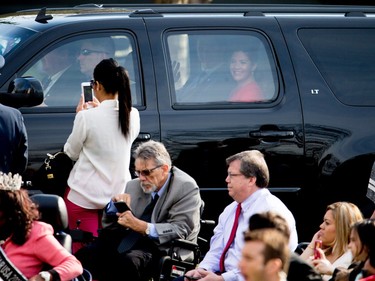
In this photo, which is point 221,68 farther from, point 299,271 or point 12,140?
point 299,271

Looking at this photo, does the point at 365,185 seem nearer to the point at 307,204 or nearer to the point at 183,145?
the point at 307,204

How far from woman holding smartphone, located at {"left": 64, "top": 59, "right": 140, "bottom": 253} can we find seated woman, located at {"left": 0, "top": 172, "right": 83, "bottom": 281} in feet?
5.27

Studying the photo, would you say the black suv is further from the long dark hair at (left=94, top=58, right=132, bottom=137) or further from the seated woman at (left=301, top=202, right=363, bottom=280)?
the seated woman at (left=301, top=202, right=363, bottom=280)

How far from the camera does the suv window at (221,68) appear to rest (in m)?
8.91

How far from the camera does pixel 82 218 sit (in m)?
8.35

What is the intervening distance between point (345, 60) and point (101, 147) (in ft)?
6.95

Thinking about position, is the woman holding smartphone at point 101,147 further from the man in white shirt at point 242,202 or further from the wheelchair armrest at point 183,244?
the man in white shirt at point 242,202

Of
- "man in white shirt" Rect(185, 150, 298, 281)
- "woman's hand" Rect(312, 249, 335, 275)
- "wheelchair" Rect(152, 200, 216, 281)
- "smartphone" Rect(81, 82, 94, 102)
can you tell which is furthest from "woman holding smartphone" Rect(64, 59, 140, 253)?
"woman's hand" Rect(312, 249, 335, 275)

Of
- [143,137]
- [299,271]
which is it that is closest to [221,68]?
[143,137]

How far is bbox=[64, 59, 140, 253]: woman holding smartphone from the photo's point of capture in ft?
27.0

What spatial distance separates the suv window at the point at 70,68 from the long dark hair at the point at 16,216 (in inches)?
78.2

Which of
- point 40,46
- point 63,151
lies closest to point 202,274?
point 63,151

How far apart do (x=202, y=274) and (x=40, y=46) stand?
2.11 metres

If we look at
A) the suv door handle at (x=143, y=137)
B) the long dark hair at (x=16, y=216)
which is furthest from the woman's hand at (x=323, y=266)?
the suv door handle at (x=143, y=137)
